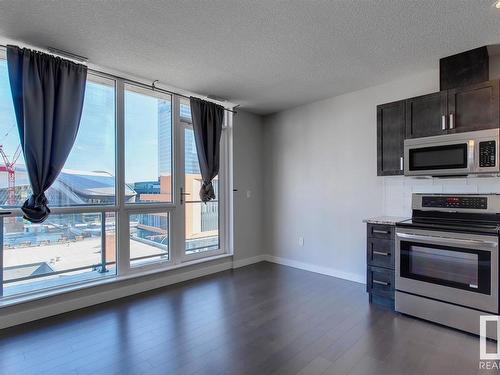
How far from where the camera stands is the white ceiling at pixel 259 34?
2100 millimetres

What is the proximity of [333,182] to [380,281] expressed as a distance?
60.5 inches

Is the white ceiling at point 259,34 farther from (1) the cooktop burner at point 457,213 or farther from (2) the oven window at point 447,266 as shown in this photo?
(2) the oven window at point 447,266

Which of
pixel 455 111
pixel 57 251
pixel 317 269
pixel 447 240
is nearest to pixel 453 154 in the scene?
pixel 455 111

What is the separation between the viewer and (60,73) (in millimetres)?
2781

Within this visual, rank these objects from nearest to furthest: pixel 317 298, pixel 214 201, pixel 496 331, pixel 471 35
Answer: pixel 496 331
pixel 471 35
pixel 317 298
pixel 214 201

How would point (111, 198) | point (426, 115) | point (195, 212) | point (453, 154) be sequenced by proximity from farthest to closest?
point (195, 212)
point (111, 198)
point (426, 115)
point (453, 154)

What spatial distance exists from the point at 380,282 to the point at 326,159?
6.08 feet

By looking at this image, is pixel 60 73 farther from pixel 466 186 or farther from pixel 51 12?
pixel 466 186

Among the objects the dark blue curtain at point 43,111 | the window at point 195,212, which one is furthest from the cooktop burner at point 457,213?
the dark blue curtain at point 43,111

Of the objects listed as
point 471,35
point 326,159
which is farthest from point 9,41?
point 471,35

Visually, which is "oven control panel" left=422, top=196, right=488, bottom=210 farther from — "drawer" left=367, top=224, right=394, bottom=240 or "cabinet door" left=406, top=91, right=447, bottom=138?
"cabinet door" left=406, top=91, right=447, bottom=138

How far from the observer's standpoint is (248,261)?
15.7ft

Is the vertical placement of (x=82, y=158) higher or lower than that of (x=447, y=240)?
higher

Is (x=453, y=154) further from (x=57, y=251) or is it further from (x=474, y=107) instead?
(x=57, y=251)
